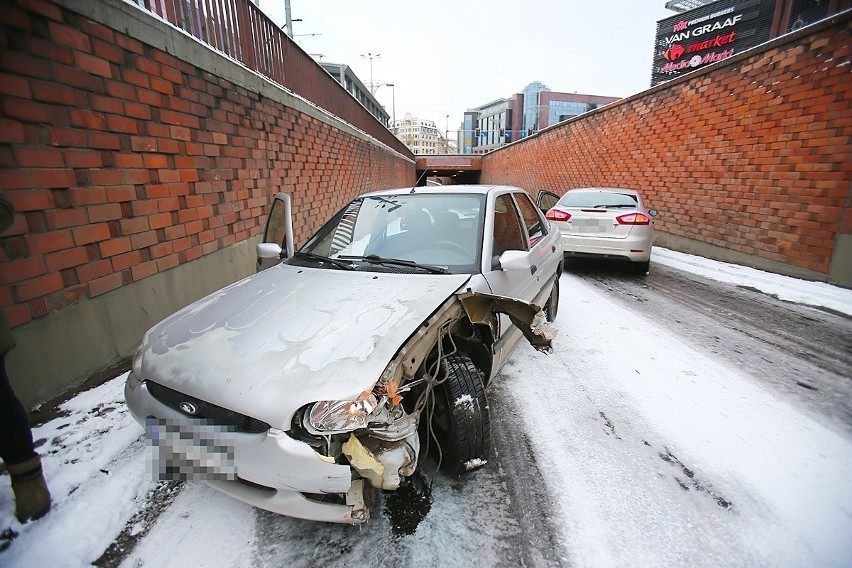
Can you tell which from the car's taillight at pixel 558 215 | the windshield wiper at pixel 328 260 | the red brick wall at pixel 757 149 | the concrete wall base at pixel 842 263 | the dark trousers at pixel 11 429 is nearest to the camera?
the dark trousers at pixel 11 429

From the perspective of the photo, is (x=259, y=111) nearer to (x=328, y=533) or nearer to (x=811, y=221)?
(x=328, y=533)

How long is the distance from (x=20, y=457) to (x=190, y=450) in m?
0.86

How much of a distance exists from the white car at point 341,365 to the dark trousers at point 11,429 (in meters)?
0.39

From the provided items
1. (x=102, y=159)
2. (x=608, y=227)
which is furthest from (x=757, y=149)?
(x=102, y=159)

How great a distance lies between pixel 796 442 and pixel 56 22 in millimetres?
5445

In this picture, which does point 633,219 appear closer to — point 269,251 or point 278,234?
point 278,234

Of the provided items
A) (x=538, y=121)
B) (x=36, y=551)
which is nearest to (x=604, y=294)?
(x=36, y=551)

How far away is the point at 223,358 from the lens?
1686 millimetres

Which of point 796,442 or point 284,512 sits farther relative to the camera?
point 796,442

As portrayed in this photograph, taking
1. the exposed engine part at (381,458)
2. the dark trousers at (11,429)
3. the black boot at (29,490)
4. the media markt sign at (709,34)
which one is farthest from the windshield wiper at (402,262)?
the media markt sign at (709,34)

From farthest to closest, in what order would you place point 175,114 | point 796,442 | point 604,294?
1. point 604,294
2. point 175,114
3. point 796,442

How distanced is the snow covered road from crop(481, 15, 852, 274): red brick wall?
397cm

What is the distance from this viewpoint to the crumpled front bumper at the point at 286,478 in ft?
4.76

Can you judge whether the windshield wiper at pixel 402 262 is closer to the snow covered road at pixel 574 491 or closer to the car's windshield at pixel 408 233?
the car's windshield at pixel 408 233
